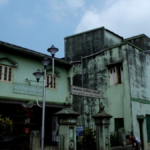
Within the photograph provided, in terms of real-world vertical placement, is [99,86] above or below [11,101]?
above

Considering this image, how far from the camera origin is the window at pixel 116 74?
1706cm

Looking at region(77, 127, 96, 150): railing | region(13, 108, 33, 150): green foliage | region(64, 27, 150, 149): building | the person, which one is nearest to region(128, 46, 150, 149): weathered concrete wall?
region(64, 27, 150, 149): building

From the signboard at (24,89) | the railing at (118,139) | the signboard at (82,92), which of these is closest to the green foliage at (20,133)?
the signboard at (24,89)

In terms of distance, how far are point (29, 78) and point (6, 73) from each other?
5.88 ft

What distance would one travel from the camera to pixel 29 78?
15586mm

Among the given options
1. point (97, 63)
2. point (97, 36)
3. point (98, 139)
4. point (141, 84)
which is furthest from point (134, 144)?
point (97, 36)

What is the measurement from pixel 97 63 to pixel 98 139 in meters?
8.69

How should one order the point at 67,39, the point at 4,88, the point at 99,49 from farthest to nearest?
the point at 67,39 → the point at 99,49 → the point at 4,88

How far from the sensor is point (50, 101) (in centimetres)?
1647

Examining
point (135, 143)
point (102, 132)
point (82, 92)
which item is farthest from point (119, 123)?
point (82, 92)

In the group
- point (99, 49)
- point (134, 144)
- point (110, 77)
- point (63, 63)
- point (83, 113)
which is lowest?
point (134, 144)

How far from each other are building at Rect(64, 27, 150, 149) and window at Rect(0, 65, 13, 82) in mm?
6984

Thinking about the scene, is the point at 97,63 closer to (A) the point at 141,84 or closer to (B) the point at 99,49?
(B) the point at 99,49

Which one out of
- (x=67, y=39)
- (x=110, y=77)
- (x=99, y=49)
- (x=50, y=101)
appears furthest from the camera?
(x=67, y=39)
